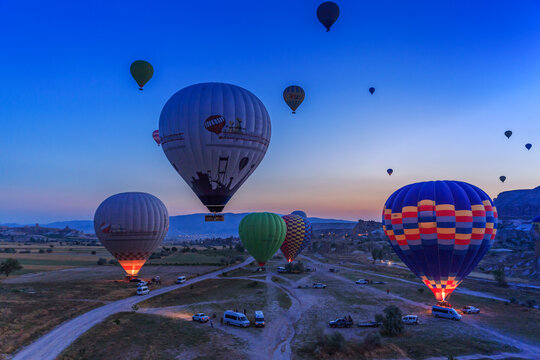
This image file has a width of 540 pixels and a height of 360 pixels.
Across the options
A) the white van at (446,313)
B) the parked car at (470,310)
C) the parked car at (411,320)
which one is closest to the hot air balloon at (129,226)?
the parked car at (411,320)

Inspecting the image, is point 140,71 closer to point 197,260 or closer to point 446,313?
point 446,313

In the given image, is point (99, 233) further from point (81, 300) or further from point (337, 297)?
point (337, 297)

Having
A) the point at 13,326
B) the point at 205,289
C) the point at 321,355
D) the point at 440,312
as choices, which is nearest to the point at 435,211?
the point at 440,312

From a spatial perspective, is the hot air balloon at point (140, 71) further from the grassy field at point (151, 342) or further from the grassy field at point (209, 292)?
the grassy field at point (151, 342)

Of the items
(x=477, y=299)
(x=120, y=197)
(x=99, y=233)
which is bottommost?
(x=477, y=299)

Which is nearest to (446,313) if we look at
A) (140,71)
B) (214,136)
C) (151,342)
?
(151,342)

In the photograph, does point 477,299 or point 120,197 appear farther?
point 120,197

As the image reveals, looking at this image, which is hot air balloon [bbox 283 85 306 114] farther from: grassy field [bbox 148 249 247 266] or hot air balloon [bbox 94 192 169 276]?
grassy field [bbox 148 249 247 266]
